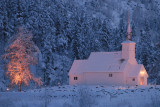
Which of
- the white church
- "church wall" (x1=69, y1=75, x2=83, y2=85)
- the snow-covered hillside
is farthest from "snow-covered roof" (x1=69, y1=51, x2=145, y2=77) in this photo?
the snow-covered hillside

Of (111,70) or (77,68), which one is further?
(77,68)

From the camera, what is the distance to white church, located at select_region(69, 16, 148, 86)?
49.0m

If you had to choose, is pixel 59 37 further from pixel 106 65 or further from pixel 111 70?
pixel 111 70

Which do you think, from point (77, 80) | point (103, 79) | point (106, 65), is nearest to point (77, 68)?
point (77, 80)

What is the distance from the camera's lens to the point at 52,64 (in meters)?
62.7

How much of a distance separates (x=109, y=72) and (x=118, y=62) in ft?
8.46

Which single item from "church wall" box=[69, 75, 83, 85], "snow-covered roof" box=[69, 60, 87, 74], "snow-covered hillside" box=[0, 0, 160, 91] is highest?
"snow-covered hillside" box=[0, 0, 160, 91]

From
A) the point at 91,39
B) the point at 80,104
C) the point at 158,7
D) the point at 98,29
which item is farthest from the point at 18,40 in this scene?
the point at 158,7

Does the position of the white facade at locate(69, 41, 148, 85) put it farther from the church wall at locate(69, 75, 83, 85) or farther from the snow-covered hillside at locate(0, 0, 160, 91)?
the snow-covered hillside at locate(0, 0, 160, 91)

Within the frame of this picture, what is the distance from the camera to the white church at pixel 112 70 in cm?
4903

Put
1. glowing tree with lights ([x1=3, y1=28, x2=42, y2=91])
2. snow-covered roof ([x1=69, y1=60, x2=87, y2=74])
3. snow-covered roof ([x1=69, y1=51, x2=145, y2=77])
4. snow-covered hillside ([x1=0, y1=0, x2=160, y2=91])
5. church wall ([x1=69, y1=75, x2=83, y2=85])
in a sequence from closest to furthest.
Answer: glowing tree with lights ([x1=3, y1=28, x2=42, y2=91]) < snow-covered roof ([x1=69, y1=51, x2=145, y2=77]) < church wall ([x1=69, y1=75, x2=83, y2=85]) < snow-covered roof ([x1=69, y1=60, x2=87, y2=74]) < snow-covered hillside ([x1=0, y1=0, x2=160, y2=91])

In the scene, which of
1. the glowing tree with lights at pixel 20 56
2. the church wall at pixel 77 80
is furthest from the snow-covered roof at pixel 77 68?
the glowing tree with lights at pixel 20 56

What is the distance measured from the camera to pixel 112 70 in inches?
1965

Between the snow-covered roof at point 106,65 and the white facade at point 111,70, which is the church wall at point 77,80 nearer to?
the white facade at point 111,70
